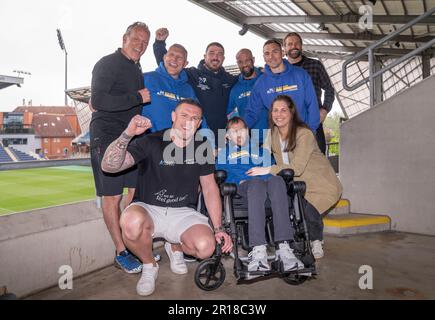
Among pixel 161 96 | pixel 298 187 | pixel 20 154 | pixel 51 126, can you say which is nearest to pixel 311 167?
pixel 298 187

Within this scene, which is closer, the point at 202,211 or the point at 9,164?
the point at 9,164

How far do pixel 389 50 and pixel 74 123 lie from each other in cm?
4578

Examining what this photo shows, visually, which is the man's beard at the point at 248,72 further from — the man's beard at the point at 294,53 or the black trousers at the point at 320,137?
the black trousers at the point at 320,137

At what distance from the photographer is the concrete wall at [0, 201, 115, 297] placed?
2.10 metres

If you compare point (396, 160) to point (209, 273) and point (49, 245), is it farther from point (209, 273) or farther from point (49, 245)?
point (49, 245)

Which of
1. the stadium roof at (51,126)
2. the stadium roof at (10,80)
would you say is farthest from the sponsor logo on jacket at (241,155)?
the stadium roof at (51,126)

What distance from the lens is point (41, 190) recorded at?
56.4 ft

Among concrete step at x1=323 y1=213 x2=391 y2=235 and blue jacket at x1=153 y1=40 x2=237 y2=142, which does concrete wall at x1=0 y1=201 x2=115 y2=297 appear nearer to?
blue jacket at x1=153 y1=40 x2=237 y2=142

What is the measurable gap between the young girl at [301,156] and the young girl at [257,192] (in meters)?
0.14

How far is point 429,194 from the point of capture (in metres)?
3.67

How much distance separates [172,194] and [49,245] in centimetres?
88

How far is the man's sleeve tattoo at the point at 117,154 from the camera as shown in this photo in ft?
6.65
